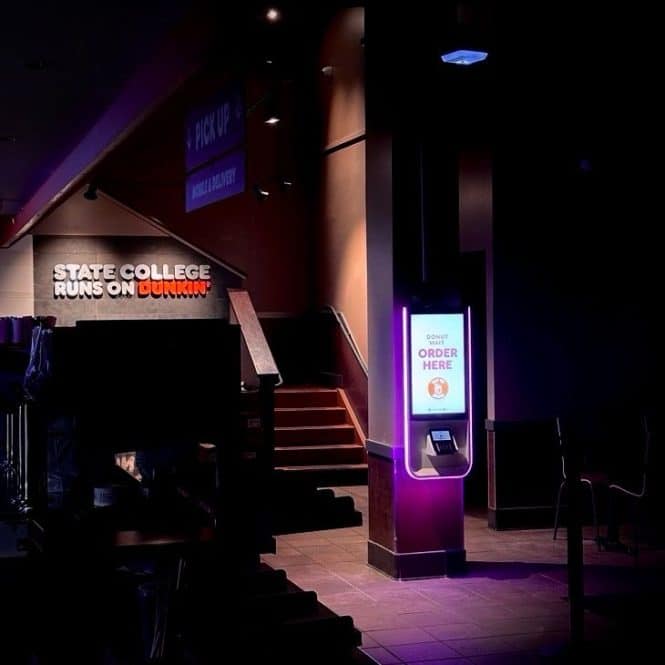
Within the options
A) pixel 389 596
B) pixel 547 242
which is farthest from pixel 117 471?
pixel 547 242

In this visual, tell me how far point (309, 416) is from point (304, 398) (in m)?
0.34

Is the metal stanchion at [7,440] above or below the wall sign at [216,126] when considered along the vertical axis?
below

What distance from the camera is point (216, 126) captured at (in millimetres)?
5773

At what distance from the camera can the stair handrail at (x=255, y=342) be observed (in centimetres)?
808

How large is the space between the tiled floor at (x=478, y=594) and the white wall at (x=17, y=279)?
693 cm

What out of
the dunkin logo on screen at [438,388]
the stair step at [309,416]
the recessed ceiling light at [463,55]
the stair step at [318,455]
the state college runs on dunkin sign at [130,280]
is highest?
the recessed ceiling light at [463,55]

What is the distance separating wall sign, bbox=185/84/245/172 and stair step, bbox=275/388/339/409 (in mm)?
5496

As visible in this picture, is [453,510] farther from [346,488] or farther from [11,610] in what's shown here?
[346,488]

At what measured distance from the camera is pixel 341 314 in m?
12.2

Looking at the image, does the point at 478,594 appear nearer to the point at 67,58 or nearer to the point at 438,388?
the point at 438,388

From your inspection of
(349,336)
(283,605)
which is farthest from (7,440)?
(349,336)

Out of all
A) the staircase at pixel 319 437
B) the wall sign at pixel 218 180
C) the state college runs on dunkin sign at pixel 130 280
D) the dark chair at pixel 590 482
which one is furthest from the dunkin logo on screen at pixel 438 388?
the state college runs on dunkin sign at pixel 130 280

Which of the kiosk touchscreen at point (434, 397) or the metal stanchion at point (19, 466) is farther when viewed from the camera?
the metal stanchion at point (19, 466)

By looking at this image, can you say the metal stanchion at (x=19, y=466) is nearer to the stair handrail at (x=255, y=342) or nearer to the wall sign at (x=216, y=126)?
the stair handrail at (x=255, y=342)
